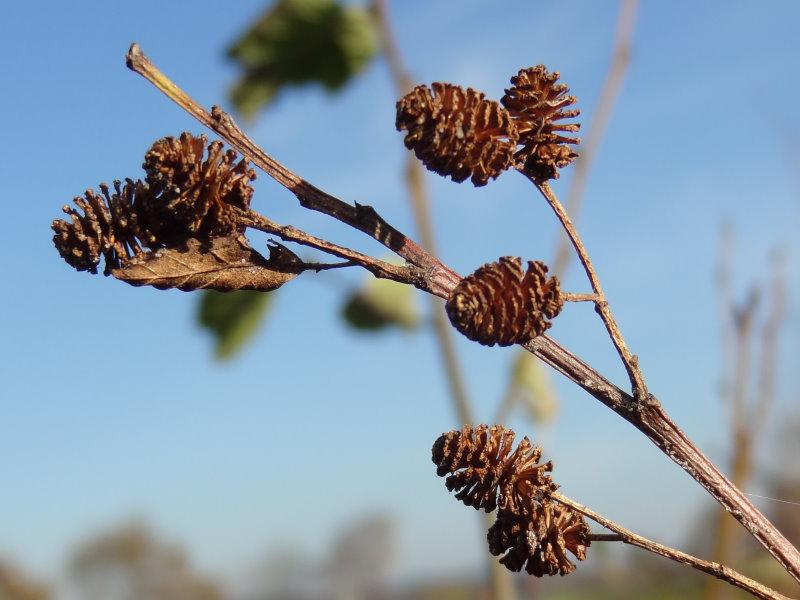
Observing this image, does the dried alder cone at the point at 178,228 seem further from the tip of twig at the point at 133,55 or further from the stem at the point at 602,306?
the stem at the point at 602,306

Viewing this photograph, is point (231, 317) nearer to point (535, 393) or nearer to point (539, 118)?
point (535, 393)

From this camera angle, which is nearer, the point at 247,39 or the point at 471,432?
the point at 471,432

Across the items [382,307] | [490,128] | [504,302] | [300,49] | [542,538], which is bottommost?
[542,538]

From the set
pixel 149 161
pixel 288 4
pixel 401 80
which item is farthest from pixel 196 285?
pixel 288 4

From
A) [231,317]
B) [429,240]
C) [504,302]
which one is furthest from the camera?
[231,317]

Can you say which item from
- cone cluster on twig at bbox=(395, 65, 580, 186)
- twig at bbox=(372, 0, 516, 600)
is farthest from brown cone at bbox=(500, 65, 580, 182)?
twig at bbox=(372, 0, 516, 600)

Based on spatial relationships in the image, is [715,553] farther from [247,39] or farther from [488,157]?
[247,39]

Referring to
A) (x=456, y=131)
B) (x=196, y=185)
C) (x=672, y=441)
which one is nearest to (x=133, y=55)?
(x=196, y=185)
